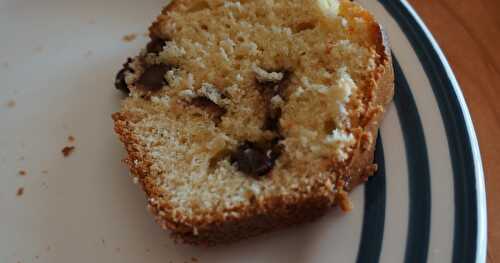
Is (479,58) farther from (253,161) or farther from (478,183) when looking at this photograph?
(253,161)

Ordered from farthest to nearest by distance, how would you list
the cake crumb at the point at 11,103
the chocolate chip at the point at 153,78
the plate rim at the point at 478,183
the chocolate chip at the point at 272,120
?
the cake crumb at the point at 11,103 < the chocolate chip at the point at 153,78 < the chocolate chip at the point at 272,120 < the plate rim at the point at 478,183

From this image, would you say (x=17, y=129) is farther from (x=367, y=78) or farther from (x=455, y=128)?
(x=455, y=128)


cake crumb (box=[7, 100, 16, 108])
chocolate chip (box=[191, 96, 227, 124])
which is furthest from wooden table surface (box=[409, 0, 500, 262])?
cake crumb (box=[7, 100, 16, 108])

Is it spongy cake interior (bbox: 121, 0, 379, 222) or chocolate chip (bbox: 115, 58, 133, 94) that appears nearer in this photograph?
spongy cake interior (bbox: 121, 0, 379, 222)

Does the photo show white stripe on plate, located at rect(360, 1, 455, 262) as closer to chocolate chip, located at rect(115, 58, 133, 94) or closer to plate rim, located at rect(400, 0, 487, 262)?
plate rim, located at rect(400, 0, 487, 262)

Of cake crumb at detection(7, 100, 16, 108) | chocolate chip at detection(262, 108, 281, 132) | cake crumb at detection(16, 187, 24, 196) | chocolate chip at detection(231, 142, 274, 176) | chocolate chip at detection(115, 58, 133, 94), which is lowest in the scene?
cake crumb at detection(16, 187, 24, 196)

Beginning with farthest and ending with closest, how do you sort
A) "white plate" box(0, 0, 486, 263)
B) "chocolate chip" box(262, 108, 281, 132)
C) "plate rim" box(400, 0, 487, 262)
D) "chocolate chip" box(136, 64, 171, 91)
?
"chocolate chip" box(136, 64, 171, 91) → "chocolate chip" box(262, 108, 281, 132) → "white plate" box(0, 0, 486, 263) → "plate rim" box(400, 0, 487, 262)

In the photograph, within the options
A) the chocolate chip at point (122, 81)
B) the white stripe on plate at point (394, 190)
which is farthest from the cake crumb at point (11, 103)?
the white stripe on plate at point (394, 190)

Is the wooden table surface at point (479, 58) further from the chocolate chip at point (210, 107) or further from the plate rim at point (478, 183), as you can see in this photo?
the chocolate chip at point (210, 107)
